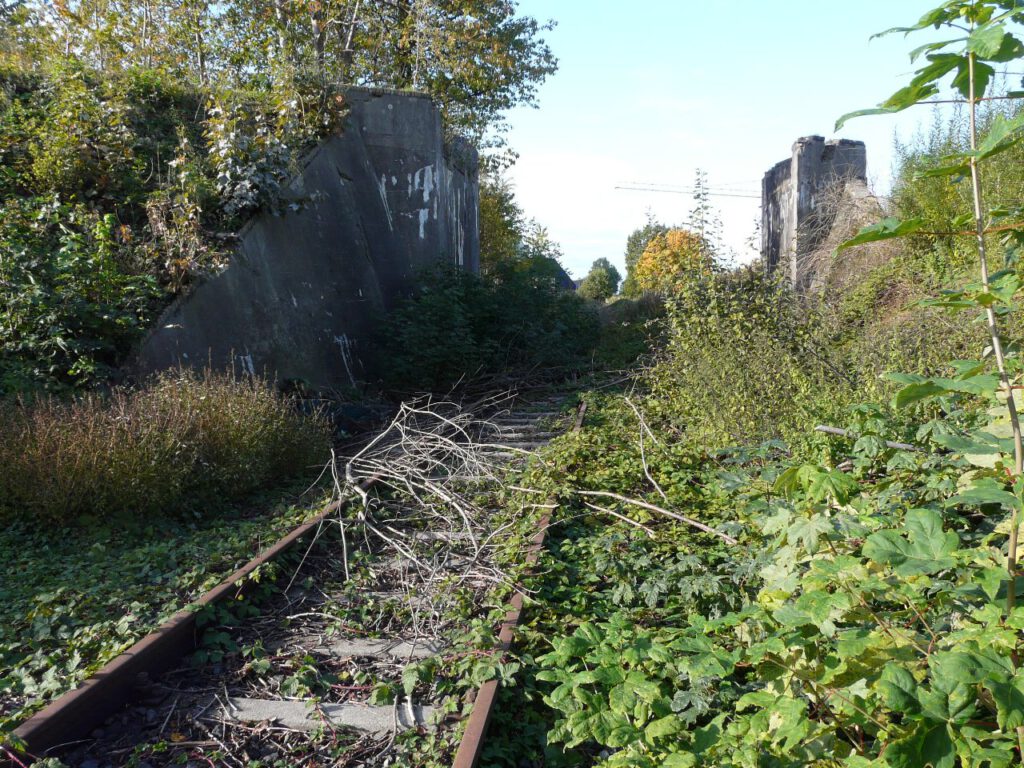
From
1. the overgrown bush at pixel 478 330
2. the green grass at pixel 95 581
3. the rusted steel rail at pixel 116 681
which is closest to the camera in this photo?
the rusted steel rail at pixel 116 681

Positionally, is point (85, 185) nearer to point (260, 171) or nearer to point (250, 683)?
point (260, 171)

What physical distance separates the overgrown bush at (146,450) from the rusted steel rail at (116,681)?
189 cm

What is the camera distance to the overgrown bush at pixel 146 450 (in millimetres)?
6070

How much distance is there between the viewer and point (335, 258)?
12.9 meters

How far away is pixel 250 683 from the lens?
164 inches

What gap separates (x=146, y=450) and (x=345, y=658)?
3158 millimetres

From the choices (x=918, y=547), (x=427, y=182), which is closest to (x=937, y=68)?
(x=918, y=547)

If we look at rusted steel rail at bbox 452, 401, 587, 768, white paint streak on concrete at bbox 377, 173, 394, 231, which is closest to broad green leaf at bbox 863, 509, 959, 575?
rusted steel rail at bbox 452, 401, 587, 768

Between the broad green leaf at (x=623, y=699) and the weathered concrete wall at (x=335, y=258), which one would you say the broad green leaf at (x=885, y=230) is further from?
the weathered concrete wall at (x=335, y=258)

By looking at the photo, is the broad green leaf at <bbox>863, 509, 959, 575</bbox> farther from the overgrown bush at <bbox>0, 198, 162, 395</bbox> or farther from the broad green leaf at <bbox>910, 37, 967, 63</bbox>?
the overgrown bush at <bbox>0, 198, 162, 395</bbox>

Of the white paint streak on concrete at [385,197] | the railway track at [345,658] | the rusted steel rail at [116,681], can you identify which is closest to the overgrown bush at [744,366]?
the railway track at [345,658]

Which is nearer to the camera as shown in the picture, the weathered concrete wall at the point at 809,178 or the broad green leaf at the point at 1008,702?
the broad green leaf at the point at 1008,702

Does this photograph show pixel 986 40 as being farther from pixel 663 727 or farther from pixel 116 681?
pixel 116 681

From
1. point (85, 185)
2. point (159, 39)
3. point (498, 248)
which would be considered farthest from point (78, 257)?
point (498, 248)
